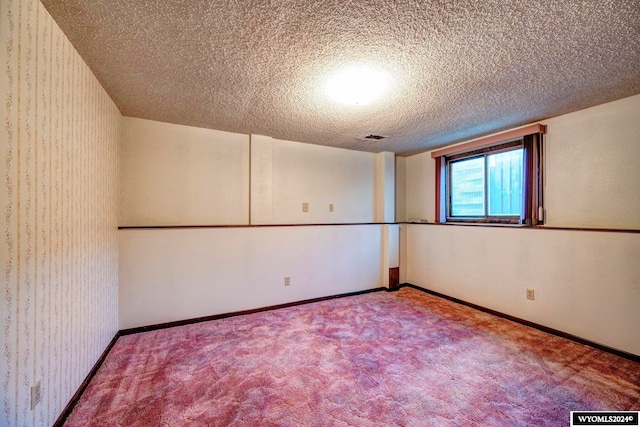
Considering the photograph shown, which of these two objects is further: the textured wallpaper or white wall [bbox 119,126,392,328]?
white wall [bbox 119,126,392,328]

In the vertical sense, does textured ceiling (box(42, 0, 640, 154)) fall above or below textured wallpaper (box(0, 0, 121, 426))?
above

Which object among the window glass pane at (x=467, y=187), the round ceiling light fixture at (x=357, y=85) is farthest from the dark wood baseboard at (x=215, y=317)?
the round ceiling light fixture at (x=357, y=85)

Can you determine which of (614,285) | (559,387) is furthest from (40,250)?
(614,285)

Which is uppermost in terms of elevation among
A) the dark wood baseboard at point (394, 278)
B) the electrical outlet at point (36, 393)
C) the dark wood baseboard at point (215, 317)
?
the electrical outlet at point (36, 393)

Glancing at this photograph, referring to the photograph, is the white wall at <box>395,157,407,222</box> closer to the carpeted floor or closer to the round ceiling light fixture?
the carpeted floor

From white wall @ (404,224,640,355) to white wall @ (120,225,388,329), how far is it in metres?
1.34

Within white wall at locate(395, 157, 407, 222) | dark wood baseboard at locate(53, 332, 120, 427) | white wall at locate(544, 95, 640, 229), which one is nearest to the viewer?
dark wood baseboard at locate(53, 332, 120, 427)

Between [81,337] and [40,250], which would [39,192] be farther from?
[81,337]

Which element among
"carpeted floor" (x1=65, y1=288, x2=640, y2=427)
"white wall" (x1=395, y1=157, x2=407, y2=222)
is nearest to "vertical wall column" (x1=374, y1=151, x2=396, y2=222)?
"white wall" (x1=395, y1=157, x2=407, y2=222)

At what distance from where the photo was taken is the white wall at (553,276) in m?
2.28

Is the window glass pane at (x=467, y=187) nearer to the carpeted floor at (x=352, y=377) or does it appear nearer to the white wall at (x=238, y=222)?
the white wall at (x=238, y=222)

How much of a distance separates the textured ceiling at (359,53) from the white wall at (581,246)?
1.09 feet

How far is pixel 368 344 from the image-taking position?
8.16 ft

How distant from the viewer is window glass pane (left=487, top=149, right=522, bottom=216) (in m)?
3.22
